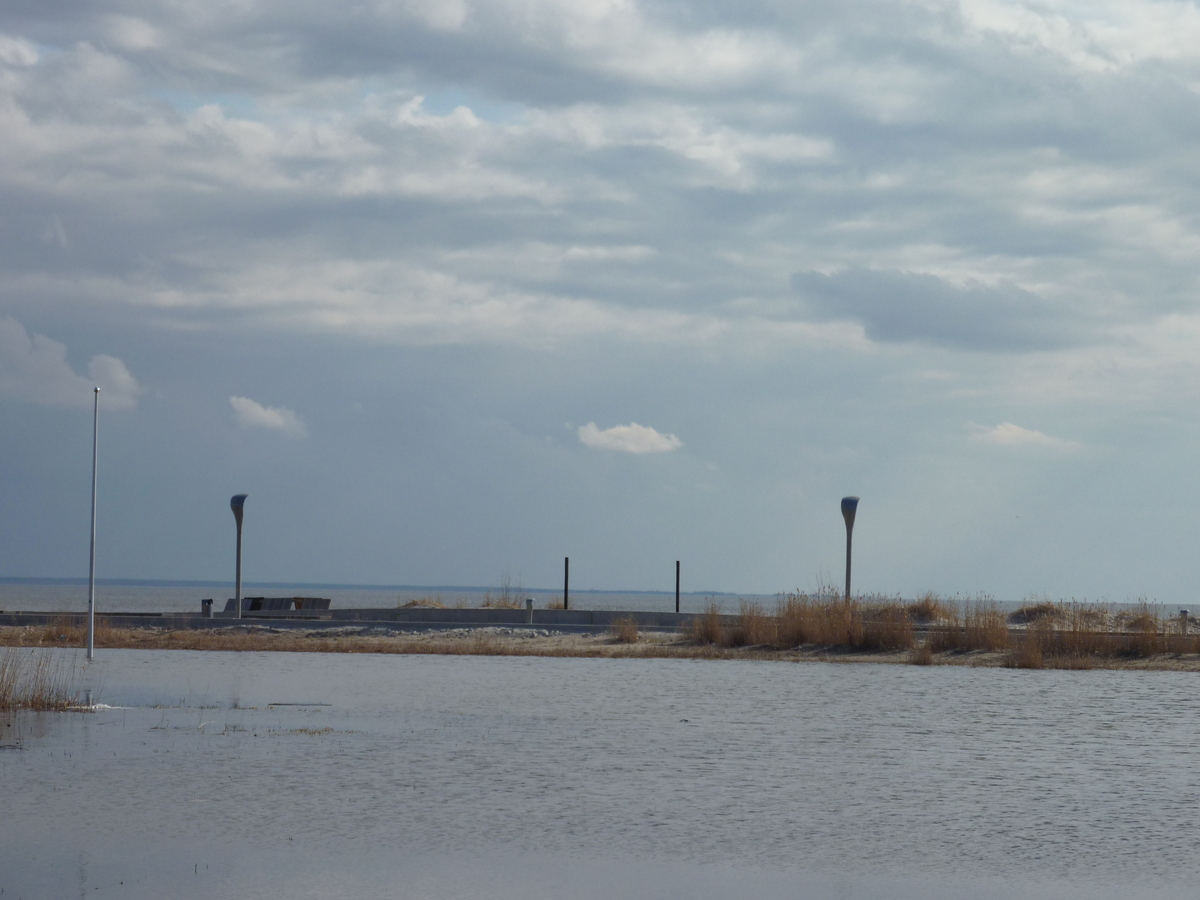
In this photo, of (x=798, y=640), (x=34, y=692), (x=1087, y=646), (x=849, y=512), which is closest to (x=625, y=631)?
(x=798, y=640)

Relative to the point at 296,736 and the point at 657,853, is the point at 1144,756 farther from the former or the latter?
the point at 296,736

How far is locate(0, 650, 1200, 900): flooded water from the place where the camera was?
355 inches

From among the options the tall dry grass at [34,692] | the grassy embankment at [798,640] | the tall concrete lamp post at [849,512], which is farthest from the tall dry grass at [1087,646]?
the tall dry grass at [34,692]

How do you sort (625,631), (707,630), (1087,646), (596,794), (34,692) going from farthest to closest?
(625,631), (707,630), (1087,646), (34,692), (596,794)

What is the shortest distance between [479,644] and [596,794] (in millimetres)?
19290

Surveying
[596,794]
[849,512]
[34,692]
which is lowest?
[596,794]

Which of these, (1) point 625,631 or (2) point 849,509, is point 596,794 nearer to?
(1) point 625,631

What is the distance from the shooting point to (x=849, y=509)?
3584 cm

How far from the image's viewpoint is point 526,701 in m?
20.1

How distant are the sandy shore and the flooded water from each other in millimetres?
7679

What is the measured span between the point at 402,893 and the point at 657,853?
7.06 feet

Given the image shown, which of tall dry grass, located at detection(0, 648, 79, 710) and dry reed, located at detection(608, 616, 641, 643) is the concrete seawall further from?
tall dry grass, located at detection(0, 648, 79, 710)

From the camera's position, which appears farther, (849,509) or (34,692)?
(849,509)

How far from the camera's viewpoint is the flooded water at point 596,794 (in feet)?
29.6
